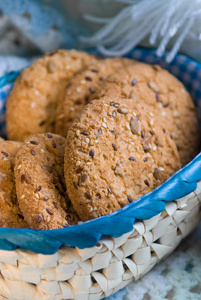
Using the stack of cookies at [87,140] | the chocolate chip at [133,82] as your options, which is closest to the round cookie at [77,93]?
the stack of cookies at [87,140]

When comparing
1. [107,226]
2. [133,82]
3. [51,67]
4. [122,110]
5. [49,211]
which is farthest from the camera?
[51,67]

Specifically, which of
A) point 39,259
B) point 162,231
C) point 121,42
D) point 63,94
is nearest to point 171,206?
point 162,231

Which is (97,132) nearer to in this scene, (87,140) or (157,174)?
(87,140)

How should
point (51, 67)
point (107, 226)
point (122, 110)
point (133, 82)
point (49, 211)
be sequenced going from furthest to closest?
point (51, 67)
point (133, 82)
point (122, 110)
point (49, 211)
point (107, 226)

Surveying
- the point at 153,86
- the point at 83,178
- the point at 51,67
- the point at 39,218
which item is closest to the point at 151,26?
the point at 153,86

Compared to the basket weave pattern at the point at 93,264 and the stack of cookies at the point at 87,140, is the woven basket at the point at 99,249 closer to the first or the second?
the basket weave pattern at the point at 93,264

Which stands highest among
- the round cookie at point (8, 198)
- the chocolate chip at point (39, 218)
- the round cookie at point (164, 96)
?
the round cookie at point (164, 96)

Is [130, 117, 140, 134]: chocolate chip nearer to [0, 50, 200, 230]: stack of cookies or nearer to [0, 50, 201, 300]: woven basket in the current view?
[0, 50, 200, 230]: stack of cookies
